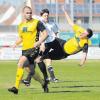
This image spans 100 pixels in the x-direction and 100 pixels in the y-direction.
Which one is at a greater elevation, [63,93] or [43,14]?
[43,14]

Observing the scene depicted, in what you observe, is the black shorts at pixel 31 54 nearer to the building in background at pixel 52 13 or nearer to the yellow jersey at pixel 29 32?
the yellow jersey at pixel 29 32

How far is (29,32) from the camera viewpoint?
38.2 ft

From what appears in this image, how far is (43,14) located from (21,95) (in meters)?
3.90

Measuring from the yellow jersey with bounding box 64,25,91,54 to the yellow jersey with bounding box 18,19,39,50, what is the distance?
2903 millimetres

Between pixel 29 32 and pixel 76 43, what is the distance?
3.43m

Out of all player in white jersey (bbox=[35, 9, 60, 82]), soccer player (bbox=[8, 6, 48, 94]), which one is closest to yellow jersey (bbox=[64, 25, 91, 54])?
player in white jersey (bbox=[35, 9, 60, 82])

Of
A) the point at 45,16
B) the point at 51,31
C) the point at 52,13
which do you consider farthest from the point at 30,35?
the point at 52,13

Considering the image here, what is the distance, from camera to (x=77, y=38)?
14.8m

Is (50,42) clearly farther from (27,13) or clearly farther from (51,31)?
(27,13)

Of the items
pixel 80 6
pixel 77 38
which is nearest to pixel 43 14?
pixel 77 38

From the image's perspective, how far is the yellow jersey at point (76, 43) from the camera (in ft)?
47.4

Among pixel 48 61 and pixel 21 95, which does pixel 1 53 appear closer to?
pixel 48 61

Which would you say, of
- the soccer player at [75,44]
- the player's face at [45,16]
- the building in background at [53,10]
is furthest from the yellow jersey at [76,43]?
the building in background at [53,10]

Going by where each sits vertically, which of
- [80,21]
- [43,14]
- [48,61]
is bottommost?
[80,21]
